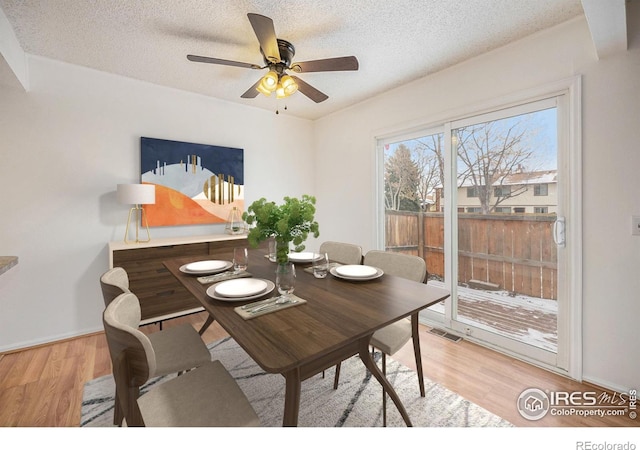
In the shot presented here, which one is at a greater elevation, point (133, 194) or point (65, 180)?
point (65, 180)

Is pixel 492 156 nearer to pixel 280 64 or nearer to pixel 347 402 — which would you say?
pixel 280 64

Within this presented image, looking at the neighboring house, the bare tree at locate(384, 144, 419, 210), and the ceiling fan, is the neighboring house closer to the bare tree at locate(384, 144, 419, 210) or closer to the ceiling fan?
the bare tree at locate(384, 144, 419, 210)

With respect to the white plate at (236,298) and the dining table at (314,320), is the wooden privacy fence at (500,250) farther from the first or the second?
the white plate at (236,298)

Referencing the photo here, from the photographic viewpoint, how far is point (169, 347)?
4.99 ft

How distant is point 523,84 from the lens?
2178 millimetres

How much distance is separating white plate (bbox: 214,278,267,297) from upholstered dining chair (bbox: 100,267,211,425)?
1.26 ft

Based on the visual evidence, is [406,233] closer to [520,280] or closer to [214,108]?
[520,280]

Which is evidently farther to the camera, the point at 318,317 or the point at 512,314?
the point at 512,314

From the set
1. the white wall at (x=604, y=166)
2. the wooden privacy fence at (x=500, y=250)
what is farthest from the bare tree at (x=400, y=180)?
the white wall at (x=604, y=166)

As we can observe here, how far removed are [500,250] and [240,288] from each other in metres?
2.23

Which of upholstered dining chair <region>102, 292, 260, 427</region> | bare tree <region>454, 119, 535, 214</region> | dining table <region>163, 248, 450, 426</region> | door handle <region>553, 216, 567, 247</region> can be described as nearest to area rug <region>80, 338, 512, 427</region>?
dining table <region>163, 248, 450, 426</region>

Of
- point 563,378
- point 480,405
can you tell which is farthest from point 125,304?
point 563,378

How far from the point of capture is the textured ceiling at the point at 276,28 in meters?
1.82

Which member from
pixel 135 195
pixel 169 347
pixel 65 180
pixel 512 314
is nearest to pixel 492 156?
pixel 512 314
